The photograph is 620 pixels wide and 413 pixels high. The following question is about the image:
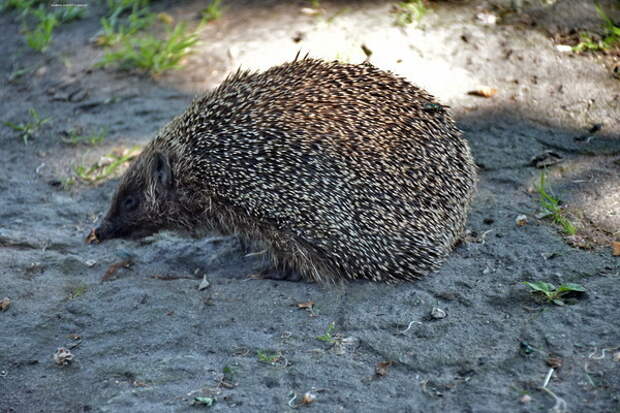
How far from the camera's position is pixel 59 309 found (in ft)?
16.2

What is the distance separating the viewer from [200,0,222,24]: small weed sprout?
9055 millimetres

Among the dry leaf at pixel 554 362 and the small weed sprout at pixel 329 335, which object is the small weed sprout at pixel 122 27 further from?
the dry leaf at pixel 554 362

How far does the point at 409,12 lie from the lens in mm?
8562

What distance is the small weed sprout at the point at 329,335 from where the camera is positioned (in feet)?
14.6

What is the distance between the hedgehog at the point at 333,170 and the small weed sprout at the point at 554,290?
67 cm

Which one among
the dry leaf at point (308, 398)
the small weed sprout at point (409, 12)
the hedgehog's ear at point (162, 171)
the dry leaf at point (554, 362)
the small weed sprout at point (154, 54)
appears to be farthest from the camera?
the small weed sprout at point (409, 12)

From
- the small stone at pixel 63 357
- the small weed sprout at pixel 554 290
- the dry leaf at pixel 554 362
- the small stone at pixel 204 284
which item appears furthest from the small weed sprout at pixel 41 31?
the dry leaf at pixel 554 362

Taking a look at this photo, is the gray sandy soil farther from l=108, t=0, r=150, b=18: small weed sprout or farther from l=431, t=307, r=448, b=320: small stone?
l=108, t=0, r=150, b=18: small weed sprout

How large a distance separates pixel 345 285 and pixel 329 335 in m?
0.60

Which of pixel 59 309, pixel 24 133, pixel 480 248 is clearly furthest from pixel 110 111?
pixel 480 248

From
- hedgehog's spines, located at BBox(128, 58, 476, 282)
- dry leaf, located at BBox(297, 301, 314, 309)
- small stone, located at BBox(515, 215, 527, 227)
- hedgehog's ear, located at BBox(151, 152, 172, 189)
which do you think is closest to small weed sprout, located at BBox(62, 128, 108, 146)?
hedgehog's ear, located at BBox(151, 152, 172, 189)

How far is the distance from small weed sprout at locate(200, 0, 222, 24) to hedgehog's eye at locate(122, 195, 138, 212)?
141 inches

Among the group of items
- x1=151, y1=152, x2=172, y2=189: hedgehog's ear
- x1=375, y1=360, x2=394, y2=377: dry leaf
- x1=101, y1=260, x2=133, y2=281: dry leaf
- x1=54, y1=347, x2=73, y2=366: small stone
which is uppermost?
x1=151, y1=152, x2=172, y2=189: hedgehog's ear

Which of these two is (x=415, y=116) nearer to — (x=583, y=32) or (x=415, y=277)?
(x=415, y=277)
